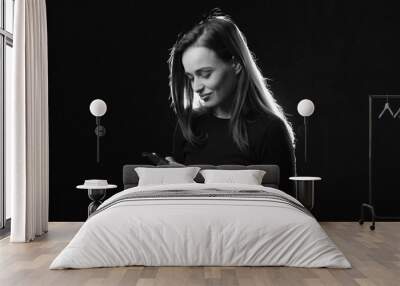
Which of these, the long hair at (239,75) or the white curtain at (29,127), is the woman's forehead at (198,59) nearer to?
the long hair at (239,75)

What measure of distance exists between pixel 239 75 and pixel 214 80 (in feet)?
1.12

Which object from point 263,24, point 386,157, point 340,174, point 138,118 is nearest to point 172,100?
point 138,118

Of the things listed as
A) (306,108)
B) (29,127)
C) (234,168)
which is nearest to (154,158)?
(234,168)

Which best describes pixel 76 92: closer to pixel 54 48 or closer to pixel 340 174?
pixel 54 48

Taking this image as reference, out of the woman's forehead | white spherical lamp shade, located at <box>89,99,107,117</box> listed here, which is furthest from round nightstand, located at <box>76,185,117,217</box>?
the woman's forehead

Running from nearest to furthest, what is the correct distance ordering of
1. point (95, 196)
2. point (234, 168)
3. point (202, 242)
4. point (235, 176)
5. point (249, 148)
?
point (202, 242), point (235, 176), point (95, 196), point (234, 168), point (249, 148)

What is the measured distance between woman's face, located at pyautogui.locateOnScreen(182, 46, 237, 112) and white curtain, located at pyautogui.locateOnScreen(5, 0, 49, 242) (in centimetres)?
205

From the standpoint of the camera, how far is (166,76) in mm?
8109

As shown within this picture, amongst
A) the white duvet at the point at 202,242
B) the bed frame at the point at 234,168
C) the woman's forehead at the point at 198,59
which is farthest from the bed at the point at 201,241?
the woman's forehead at the point at 198,59

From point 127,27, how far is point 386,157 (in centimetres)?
388

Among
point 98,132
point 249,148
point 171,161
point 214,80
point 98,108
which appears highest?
point 214,80

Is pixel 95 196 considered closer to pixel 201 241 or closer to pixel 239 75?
pixel 239 75

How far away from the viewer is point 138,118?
8086 millimetres

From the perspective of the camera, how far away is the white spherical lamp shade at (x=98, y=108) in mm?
7730
